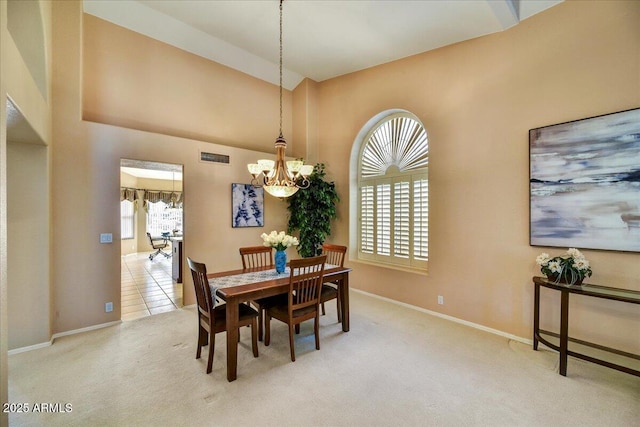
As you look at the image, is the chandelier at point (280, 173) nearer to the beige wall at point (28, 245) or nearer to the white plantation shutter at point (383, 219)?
the white plantation shutter at point (383, 219)

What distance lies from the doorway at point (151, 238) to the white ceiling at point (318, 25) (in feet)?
7.19

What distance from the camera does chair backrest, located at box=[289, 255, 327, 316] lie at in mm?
2703

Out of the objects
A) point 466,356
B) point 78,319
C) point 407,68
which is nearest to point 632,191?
point 466,356

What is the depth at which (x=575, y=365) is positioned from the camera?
2.61m

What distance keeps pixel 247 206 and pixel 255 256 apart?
1308mm

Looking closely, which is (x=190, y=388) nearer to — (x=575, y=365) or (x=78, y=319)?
(x=78, y=319)

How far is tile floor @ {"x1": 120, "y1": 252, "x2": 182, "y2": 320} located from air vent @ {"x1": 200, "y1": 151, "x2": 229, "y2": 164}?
251 centimetres

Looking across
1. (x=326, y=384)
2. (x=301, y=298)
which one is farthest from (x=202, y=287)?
(x=326, y=384)

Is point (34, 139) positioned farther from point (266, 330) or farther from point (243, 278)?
point (266, 330)

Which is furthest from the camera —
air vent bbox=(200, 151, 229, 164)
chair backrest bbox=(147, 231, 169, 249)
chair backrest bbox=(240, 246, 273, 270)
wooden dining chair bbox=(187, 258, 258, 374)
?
chair backrest bbox=(147, 231, 169, 249)

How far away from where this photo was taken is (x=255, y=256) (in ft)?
13.3

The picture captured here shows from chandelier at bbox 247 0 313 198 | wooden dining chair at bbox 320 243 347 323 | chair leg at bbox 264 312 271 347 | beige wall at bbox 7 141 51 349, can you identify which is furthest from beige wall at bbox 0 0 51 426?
wooden dining chair at bbox 320 243 347 323

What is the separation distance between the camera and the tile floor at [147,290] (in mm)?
Answer: 4137

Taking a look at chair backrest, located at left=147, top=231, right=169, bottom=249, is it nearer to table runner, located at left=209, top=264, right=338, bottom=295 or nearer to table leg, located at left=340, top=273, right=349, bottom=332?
table runner, located at left=209, top=264, right=338, bottom=295
